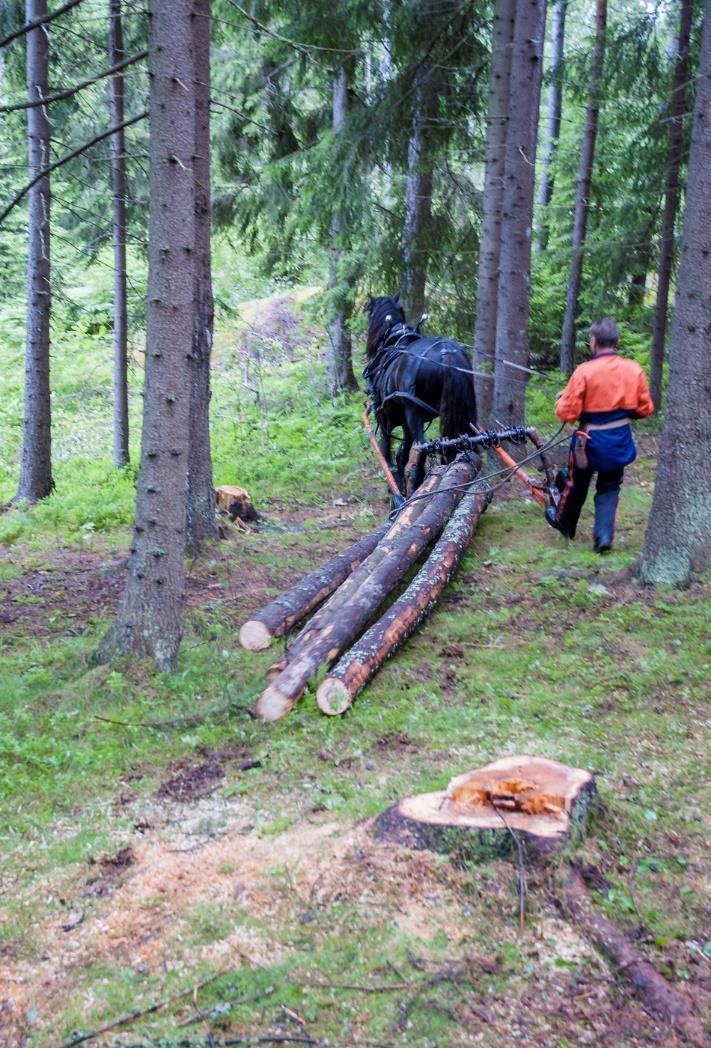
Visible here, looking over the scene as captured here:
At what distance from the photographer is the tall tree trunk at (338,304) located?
15539 millimetres

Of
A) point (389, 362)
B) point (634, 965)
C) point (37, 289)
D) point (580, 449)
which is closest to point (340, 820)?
point (634, 965)

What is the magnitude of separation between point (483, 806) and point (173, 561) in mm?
3222

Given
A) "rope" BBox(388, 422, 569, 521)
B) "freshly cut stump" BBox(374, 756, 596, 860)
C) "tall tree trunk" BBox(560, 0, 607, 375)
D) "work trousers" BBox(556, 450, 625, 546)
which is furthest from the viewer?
"tall tree trunk" BBox(560, 0, 607, 375)

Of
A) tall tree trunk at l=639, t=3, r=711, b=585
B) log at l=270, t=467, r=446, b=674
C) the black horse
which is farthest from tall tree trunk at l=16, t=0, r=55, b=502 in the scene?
tall tree trunk at l=639, t=3, r=711, b=585

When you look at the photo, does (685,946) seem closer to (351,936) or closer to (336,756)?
(351,936)

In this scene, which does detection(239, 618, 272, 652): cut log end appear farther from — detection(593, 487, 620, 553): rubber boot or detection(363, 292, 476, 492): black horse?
detection(363, 292, 476, 492): black horse

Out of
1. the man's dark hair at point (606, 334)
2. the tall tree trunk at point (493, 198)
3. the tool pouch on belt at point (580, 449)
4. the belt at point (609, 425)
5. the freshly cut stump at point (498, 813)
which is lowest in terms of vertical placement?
the freshly cut stump at point (498, 813)

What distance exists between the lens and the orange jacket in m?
7.40

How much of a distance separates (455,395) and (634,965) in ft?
23.6

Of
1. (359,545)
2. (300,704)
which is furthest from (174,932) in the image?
(359,545)

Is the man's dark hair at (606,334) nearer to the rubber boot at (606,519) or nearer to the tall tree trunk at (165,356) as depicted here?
the rubber boot at (606,519)

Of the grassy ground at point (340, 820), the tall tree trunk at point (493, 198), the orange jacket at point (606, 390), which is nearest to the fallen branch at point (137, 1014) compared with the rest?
Answer: the grassy ground at point (340, 820)

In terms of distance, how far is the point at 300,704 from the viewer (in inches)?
214

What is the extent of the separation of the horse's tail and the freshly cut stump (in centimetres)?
615
